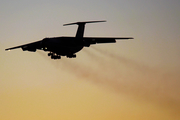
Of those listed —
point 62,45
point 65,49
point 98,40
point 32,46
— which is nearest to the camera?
point 62,45

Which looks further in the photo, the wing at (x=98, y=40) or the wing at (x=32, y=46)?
the wing at (x=32, y=46)

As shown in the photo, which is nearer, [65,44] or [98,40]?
[65,44]

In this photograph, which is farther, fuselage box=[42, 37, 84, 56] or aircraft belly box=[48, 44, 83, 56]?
aircraft belly box=[48, 44, 83, 56]

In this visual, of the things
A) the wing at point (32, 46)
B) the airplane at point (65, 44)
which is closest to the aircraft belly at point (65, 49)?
the airplane at point (65, 44)

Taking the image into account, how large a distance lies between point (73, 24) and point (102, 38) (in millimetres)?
6776

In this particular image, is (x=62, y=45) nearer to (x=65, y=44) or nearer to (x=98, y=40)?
(x=65, y=44)

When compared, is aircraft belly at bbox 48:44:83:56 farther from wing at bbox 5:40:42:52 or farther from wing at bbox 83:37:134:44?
wing at bbox 5:40:42:52

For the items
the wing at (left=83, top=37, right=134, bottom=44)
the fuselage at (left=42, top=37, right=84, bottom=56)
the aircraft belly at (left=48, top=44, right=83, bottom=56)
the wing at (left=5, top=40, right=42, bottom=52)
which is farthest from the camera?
the wing at (left=5, top=40, right=42, bottom=52)

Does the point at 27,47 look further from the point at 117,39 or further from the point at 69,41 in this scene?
the point at 117,39

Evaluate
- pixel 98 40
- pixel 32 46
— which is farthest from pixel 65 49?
pixel 32 46

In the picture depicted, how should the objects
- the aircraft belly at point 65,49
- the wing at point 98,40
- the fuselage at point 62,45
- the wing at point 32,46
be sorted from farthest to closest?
the wing at point 32,46 < the wing at point 98,40 < the aircraft belly at point 65,49 < the fuselage at point 62,45

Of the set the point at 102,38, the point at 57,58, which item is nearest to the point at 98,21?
the point at 102,38

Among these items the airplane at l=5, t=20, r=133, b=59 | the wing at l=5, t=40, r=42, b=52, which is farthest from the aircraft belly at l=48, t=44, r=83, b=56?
the wing at l=5, t=40, r=42, b=52

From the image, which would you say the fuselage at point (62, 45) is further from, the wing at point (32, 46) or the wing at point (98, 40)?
the wing at point (32, 46)
